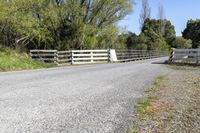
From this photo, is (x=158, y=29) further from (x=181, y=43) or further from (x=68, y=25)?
(x=68, y=25)

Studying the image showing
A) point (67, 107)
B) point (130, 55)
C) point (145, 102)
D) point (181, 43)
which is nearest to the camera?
point (67, 107)

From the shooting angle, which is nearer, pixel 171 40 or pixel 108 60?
pixel 108 60

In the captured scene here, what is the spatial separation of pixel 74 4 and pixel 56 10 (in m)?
1.52

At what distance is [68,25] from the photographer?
32031 mm

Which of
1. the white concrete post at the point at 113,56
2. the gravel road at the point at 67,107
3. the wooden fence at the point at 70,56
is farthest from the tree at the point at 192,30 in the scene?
the gravel road at the point at 67,107

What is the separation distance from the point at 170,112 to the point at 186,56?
66.0 ft

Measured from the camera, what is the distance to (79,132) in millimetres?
6027

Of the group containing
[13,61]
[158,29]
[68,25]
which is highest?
[158,29]

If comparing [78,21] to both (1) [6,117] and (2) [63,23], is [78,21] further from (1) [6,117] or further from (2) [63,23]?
(1) [6,117]

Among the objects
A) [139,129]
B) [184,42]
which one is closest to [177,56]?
[139,129]

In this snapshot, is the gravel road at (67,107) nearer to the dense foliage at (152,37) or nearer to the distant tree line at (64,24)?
the distant tree line at (64,24)

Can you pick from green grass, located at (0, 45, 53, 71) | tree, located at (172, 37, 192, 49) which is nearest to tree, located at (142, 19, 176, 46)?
tree, located at (172, 37, 192, 49)

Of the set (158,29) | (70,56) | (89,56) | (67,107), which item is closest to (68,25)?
(89,56)

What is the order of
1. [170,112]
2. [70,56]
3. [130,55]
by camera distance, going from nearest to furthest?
[170,112]
[70,56]
[130,55]
